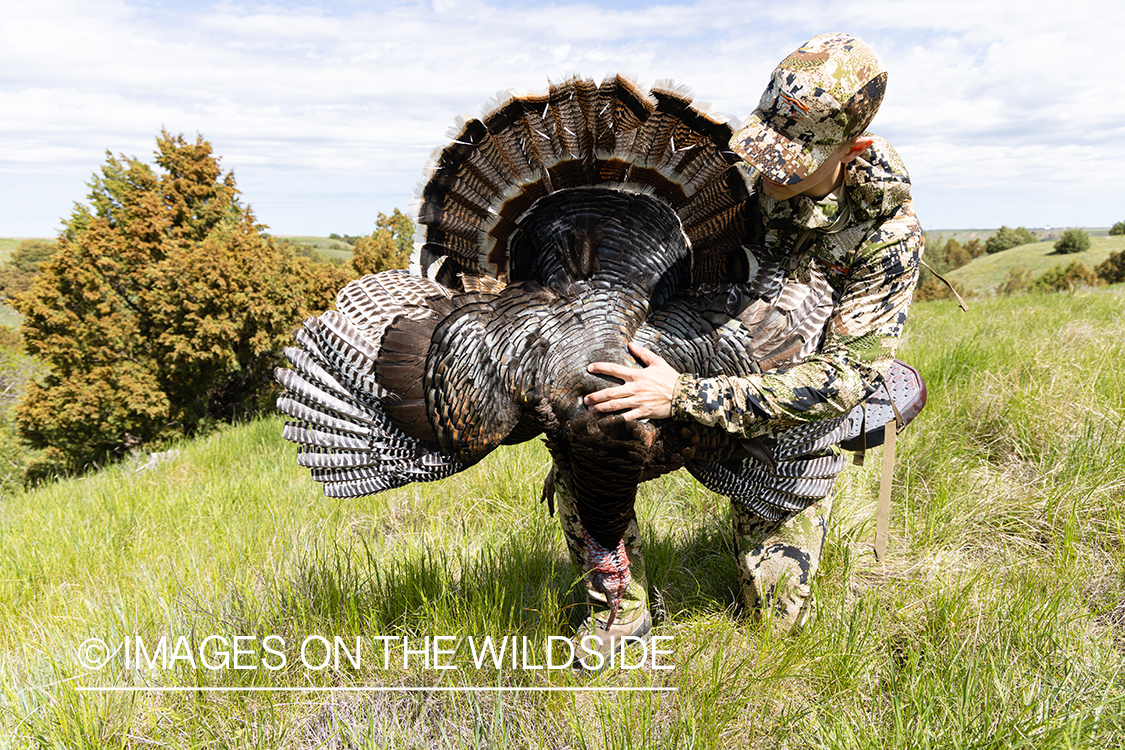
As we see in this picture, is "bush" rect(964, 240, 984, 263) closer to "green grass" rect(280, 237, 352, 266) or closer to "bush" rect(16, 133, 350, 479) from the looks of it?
"green grass" rect(280, 237, 352, 266)

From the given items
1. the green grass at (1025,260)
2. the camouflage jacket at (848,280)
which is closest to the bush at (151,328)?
the camouflage jacket at (848,280)

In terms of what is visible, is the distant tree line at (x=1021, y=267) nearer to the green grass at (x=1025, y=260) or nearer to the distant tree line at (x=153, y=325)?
the green grass at (x=1025, y=260)

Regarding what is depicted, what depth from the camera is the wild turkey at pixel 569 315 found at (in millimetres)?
2014

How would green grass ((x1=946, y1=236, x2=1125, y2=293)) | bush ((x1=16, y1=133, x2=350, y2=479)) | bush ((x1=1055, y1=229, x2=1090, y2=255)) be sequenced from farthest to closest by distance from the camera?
bush ((x1=1055, y1=229, x2=1090, y2=255)) < green grass ((x1=946, y1=236, x2=1125, y2=293)) < bush ((x1=16, y1=133, x2=350, y2=479))

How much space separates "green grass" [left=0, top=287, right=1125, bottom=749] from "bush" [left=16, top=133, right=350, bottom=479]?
8987mm

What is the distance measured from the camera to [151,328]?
13766mm

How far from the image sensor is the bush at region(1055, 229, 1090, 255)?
4532 centimetres

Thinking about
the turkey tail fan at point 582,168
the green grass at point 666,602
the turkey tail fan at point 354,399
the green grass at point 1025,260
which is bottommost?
the green grass at point 666,602

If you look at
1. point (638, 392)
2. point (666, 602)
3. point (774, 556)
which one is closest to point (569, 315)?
point (638, 392)

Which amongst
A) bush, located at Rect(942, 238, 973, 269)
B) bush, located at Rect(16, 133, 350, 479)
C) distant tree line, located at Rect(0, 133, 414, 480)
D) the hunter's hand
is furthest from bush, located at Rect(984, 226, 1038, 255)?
the hunter's hand

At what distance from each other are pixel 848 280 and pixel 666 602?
6.09 feet

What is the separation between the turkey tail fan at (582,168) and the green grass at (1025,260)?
146 feet

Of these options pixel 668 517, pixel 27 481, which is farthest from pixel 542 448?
pixel 27 481

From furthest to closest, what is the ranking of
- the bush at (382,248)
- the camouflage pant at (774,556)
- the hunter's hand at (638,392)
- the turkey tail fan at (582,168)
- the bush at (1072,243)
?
the bush at (1072,243), the bush at (382,248), the camouflage pant at (774,556), the turkey tail fan at (582,168), the hunter's hand at (638,392)
